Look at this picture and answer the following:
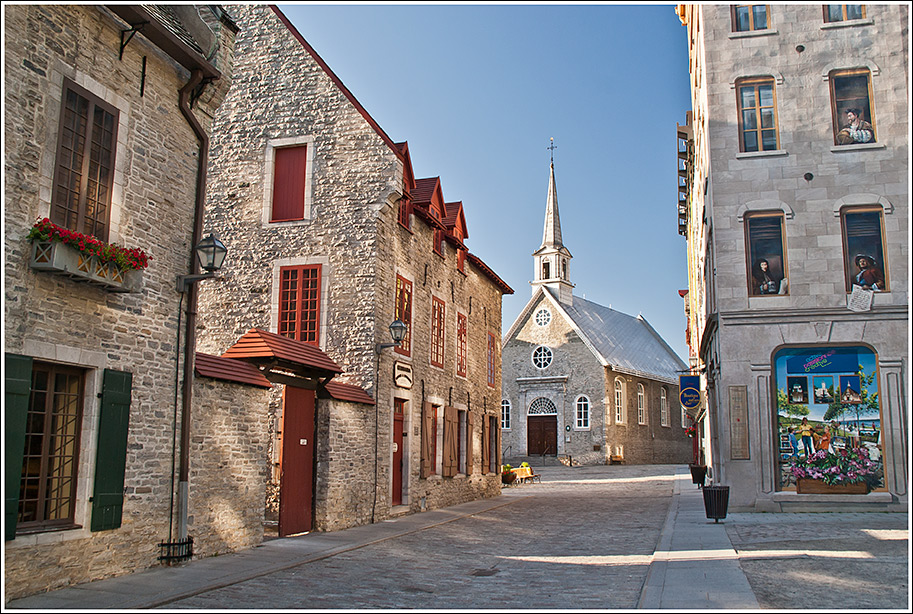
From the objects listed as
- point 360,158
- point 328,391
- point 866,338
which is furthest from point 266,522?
point 866,338

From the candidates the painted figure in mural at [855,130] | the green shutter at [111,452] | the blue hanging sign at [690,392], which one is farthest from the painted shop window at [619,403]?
the green shutter at [111,452]

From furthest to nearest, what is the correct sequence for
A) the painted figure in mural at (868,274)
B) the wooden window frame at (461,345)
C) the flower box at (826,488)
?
the wooden window frame at (461,345)
the painted figure in mural at (868,274)
the flower box at (826,488)

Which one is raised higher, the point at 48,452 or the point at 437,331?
the point at 437,331

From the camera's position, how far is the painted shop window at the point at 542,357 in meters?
45.5

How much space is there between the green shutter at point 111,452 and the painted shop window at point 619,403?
37275 millimetres

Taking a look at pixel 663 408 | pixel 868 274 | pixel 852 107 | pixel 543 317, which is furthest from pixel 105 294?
pixel 663 408

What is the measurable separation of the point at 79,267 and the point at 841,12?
16144mm

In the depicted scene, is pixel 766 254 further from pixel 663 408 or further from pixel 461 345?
pixel 663 408

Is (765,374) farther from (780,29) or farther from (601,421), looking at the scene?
(601,421)

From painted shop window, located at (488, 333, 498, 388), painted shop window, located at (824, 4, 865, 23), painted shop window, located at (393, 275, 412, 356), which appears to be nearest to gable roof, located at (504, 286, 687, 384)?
painted shop window, located at (488, 333, 498, 388)

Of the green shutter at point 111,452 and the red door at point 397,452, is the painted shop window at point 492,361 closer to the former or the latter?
the red door at point 397,452

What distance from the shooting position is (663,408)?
50.7 m

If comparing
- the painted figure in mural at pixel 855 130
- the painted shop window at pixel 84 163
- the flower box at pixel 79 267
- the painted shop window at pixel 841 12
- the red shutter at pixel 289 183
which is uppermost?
the painted shop window at pixel 841 12

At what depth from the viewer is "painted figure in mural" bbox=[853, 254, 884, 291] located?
627 inches
